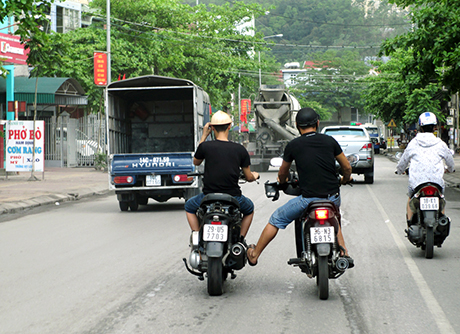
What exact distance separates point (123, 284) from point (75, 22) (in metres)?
39.3

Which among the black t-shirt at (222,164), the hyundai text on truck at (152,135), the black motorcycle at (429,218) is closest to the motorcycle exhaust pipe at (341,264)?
the black t-shirt at (222,164)

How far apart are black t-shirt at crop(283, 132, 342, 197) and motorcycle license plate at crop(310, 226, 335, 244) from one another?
0.36 m

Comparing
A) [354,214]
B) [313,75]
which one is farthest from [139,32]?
[313,75]

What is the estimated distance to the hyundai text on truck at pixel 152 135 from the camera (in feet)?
45.4

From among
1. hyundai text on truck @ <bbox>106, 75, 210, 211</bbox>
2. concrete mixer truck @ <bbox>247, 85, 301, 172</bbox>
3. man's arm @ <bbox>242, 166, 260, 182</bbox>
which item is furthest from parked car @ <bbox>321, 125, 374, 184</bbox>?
man's arm @ <bbox>242, 166, 260, 182</bbox>

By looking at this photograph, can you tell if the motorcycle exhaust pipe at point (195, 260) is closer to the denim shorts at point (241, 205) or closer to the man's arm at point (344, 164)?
the denim shorts at point (241, 205)

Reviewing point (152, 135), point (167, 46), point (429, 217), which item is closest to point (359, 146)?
point (152, 135)

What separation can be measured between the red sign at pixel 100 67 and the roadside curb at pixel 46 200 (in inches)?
412

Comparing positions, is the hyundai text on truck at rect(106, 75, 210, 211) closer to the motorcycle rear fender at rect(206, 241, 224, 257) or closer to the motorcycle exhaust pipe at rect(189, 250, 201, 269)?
the motorcycle exhaust pipe at rect(189, 250, 201, 269)

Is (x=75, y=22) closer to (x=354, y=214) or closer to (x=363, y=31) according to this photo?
(x=354, y=214)

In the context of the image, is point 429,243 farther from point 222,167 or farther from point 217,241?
point 217,241

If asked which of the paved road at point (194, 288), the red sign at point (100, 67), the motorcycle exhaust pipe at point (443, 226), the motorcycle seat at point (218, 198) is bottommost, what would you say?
the paved road at point (194, 288)

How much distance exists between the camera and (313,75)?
313 ft

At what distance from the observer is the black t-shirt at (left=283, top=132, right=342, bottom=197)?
6039mm
